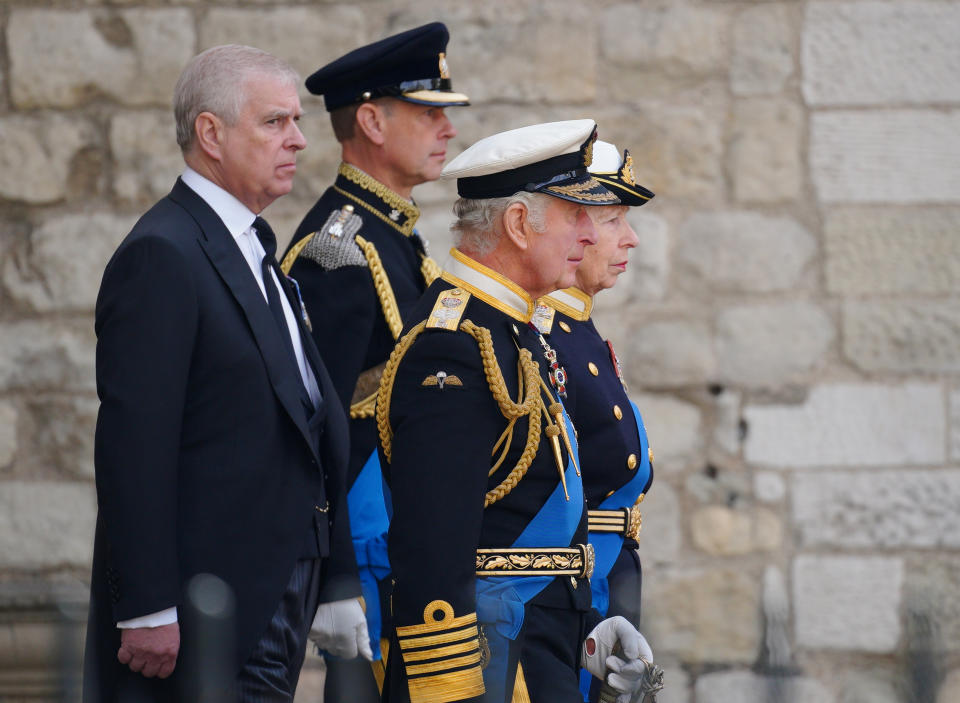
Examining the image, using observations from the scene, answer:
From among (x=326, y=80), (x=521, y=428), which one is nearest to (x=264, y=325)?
(x=521, y=428)

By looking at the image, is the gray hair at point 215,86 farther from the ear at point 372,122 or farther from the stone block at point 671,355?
the stone block at point 671,355

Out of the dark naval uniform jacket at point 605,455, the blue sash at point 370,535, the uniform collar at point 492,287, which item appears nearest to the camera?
the uniform collar at point 492,287

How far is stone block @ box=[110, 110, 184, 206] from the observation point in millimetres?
4945

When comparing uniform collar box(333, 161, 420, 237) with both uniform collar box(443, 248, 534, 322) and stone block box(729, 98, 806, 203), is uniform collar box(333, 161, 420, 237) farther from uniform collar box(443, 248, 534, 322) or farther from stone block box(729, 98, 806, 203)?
stone block box(729, 98, 806, 203)

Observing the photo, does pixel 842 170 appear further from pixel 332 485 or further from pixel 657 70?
pixel 332 485

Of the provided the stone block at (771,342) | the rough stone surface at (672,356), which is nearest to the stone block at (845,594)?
the stone block at (771,342)

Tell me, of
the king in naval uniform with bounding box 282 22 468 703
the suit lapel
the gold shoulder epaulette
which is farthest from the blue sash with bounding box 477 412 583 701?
the king in naval uniform with bounding box 282 22 468 703

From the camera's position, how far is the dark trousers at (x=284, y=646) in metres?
2.67

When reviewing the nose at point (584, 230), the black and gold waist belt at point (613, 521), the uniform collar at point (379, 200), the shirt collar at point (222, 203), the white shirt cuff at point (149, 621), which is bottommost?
the white shirt cuff at point (149, 621)

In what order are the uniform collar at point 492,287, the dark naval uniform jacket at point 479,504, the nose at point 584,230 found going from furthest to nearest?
the nose at point 584,230
the uniform collar at point 492,287
the dark naval uniform jacket at point 479,504

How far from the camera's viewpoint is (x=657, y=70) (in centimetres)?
493

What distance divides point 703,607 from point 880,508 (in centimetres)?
69

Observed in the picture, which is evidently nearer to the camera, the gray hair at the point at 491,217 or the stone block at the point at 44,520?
the gray hair at the point at 491,217

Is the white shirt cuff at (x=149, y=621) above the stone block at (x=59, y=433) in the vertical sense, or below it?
below
